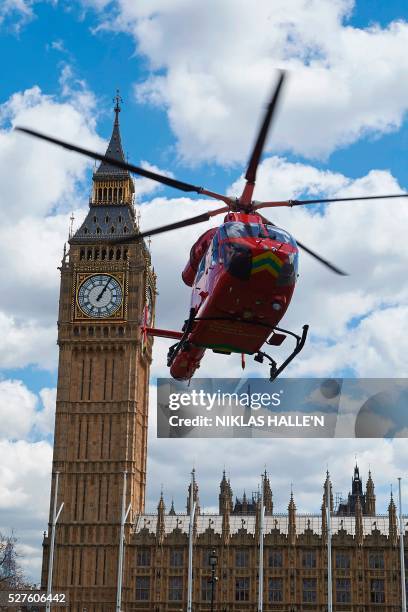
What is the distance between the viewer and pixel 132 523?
102 m

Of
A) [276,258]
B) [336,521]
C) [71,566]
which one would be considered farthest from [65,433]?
[276,258]

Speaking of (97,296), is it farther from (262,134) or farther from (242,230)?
(262,134)

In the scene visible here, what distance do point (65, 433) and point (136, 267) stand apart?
1937cm

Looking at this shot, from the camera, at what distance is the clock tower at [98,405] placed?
329 ft

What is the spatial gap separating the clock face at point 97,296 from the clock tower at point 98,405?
11 centimetres

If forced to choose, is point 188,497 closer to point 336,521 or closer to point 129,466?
point 129,466

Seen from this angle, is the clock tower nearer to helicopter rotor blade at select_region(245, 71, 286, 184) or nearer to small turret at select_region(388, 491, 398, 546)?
small turret at select_region(388, 491, 398, 546)

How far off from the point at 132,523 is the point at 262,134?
80.9 meters

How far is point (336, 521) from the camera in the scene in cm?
10331
